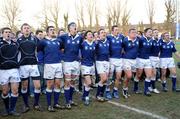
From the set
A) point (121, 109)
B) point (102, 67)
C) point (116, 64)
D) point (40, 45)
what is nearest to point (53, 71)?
point (40, 45)

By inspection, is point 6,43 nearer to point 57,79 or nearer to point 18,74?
point 18,74

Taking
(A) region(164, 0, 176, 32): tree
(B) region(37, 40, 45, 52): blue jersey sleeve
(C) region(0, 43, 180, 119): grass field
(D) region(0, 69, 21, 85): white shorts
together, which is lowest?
(C) region(0, 43, 180, 119): grass field

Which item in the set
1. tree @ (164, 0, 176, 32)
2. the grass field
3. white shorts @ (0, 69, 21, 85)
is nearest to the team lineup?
white shorts @ (0, 69, 21, 85)

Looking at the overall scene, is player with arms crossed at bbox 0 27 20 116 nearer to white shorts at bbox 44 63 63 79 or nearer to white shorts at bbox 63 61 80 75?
white shorts at bbox 44 63 63 79

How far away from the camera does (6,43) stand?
8648 mm

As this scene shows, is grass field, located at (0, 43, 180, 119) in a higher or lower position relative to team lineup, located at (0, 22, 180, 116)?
lower

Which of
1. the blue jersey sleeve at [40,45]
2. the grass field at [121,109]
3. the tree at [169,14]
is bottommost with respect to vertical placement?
the grass field at [121,109]

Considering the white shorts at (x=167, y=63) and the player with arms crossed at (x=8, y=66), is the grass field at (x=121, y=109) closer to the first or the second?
the player with arms crossed at (x=8, y=66)

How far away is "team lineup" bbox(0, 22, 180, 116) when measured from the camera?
28.6 ft

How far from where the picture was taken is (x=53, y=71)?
8992 mm

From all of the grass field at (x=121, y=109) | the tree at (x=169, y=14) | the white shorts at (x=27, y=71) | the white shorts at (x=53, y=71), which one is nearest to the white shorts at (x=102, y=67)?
the grass field at (x=121, y=109)

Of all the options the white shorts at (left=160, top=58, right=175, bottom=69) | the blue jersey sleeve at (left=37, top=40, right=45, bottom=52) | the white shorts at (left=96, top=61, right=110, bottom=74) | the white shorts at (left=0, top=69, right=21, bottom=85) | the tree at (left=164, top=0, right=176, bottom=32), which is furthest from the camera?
the tree at (left=164, top=0, right=176, bottom=32)

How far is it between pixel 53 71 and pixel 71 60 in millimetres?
667

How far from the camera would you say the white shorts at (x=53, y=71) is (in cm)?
897
